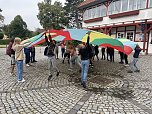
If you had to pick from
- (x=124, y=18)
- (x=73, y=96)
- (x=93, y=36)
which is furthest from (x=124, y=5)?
(x=73, y=96)

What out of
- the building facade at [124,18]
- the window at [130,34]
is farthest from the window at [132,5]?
the window at [130,34]

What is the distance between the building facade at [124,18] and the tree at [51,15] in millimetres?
13772

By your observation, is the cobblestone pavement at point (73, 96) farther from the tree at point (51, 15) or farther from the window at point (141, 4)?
the tree at point (51, 15)

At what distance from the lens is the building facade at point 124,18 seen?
759 inches

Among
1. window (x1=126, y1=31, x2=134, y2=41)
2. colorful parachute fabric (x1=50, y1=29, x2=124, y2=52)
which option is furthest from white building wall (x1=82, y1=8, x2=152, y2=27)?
colorful parachute fabric (x1=50, y1=29, x2=124, y2=52)

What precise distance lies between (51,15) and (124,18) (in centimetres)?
2388

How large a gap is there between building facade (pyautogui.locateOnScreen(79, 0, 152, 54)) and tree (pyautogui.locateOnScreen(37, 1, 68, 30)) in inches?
542

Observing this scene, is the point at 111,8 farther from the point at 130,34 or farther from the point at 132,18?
the point at 130,34

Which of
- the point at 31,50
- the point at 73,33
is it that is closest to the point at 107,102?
the point at 73,33

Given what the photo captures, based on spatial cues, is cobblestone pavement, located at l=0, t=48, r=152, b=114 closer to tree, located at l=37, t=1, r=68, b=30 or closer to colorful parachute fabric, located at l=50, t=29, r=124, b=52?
colorful parachute fabric, located at l=50, t=29, r=124, b=52

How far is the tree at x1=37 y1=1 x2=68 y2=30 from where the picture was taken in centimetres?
4153

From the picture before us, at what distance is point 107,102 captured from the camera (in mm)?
5184

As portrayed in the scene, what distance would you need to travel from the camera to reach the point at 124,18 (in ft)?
71.5

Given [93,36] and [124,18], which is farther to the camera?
[124,18]
